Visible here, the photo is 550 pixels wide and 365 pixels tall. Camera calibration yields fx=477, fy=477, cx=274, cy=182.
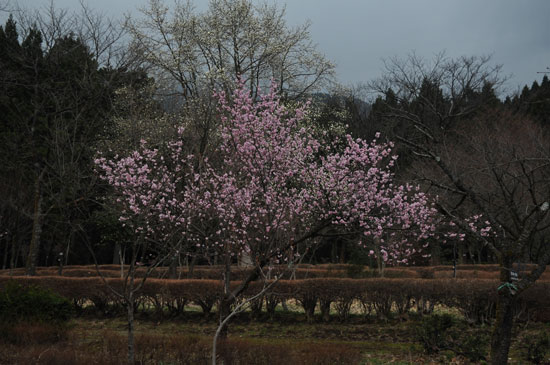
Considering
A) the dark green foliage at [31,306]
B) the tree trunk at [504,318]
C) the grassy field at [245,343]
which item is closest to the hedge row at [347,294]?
the grassy field at [245,343]

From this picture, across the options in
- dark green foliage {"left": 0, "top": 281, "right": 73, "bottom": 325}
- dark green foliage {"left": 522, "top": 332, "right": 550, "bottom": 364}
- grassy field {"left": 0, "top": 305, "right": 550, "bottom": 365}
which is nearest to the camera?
grassy field {"left": 0, "top": 305, "right": 550, "bottom": 365}

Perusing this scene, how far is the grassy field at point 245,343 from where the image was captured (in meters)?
6.34

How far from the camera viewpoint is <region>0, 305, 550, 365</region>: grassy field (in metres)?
6.34

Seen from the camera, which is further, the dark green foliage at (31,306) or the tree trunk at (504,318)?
the dark green foliage at (31,306)

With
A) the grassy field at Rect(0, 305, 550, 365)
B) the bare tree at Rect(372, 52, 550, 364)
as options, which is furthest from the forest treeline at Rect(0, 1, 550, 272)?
the grassy field at Rect(0, 305, 550, 365)

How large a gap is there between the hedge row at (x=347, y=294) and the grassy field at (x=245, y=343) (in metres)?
0.39

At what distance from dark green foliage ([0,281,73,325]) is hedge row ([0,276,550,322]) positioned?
12.7 feet

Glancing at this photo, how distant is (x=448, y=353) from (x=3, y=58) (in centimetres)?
2484

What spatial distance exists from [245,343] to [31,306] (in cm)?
457

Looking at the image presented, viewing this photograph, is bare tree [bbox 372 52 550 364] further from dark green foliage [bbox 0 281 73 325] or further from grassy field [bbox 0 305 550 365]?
dark green foliage [bbox 0 281 73 325]

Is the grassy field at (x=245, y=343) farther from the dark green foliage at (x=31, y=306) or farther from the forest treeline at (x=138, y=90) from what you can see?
the forest treeline at (x=138, y=90)

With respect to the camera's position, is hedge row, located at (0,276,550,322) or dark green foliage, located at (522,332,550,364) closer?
dark green foliage, located at (522,332,550,364)

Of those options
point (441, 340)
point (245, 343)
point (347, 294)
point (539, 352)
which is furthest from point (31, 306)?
point (539, 352)

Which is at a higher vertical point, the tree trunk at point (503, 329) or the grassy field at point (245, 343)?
the tree trunk at point (503, 329)
